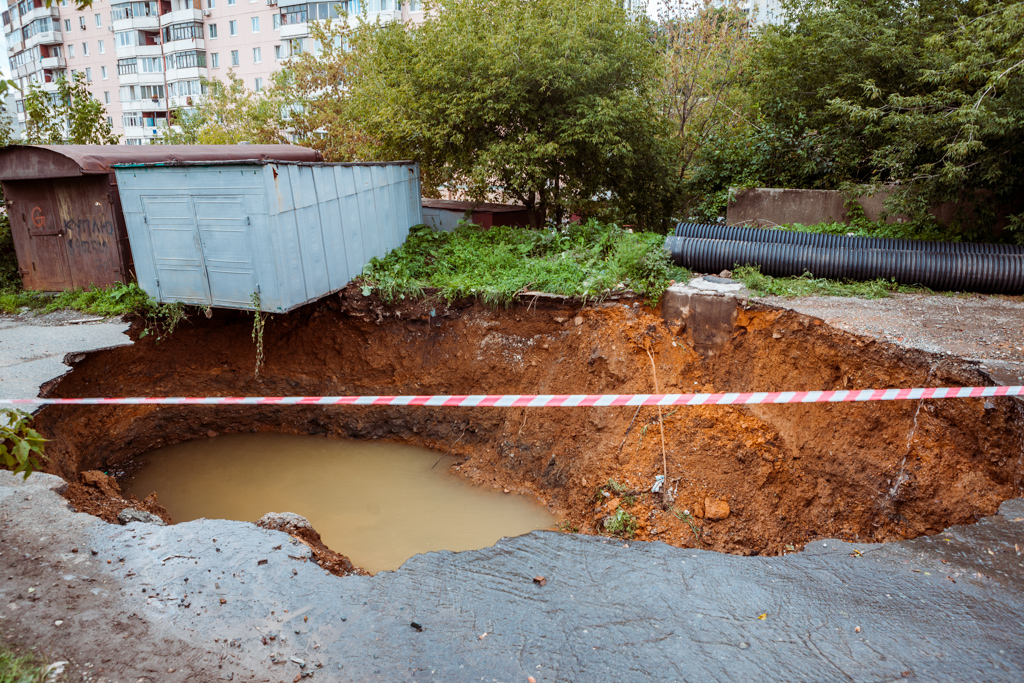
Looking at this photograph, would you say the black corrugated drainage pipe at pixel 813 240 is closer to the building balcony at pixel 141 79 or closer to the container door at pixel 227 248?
the container door at pixel 227 248

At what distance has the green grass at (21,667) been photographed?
2.86 metres

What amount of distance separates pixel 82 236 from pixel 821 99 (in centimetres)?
1306

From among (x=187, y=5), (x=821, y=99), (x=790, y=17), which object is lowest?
(x=821, y=99)

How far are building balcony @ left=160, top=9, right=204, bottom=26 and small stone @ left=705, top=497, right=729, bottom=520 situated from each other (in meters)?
36.4

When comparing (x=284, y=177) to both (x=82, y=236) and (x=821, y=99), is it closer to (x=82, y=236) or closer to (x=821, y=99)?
(x=82, y=236)

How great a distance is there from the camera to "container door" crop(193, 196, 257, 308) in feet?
23.0

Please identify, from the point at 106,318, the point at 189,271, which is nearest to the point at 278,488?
the point at 189,271

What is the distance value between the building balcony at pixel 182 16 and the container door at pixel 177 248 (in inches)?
1194

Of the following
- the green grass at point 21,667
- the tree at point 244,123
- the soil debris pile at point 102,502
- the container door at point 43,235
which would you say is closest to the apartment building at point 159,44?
the tree at point 244,123

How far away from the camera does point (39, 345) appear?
24.8 feet

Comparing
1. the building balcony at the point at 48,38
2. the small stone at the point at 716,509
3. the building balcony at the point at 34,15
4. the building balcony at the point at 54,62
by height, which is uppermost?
the building balcony at the point at 34,15

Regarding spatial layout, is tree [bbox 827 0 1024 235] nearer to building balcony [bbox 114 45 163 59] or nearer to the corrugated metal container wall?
the corrugated metal container wall

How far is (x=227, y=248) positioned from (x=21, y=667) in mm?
5195

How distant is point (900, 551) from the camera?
12.6ft
